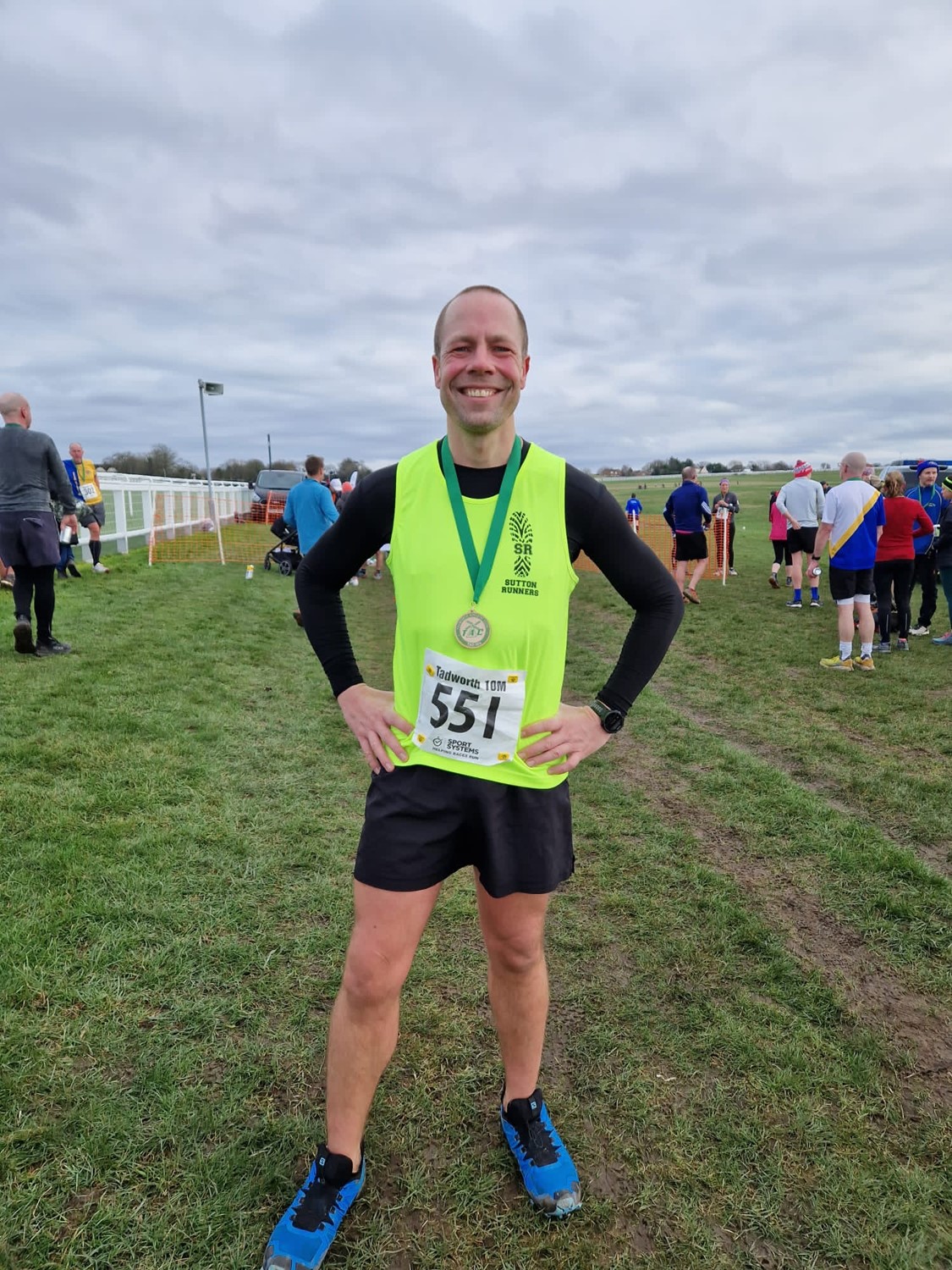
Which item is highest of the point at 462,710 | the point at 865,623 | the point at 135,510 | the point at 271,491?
the point at 271,491

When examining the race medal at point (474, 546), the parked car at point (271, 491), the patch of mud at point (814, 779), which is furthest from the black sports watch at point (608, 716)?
the parked car at point (271, 491)

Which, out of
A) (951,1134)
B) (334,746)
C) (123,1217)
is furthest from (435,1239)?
(334,746)

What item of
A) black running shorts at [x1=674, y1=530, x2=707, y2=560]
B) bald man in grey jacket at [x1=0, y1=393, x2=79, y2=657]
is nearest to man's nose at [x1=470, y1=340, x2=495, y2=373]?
bald man in grey jacket at [x1=0, y1=393, x2=79, y2=657]

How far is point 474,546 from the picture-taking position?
75.1 inches

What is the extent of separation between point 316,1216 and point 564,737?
4.72ft

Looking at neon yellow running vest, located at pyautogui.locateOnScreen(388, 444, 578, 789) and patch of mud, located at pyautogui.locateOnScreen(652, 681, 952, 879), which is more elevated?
neon yellow running vest, located at pyautogui.locateOnScreen(388, 444, 578, 789)

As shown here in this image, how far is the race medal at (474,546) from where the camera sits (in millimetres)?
1870

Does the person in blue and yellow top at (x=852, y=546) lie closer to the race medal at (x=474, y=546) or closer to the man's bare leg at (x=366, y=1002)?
the race medal at (x=474, y=546)

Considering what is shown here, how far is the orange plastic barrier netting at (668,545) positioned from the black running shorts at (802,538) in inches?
79.8

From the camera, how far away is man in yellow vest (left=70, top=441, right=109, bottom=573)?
476 inches

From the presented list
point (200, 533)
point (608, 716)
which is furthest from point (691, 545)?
point (200, 533)

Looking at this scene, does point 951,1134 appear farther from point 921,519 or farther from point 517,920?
point 921,519

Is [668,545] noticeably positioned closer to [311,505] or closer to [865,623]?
[865,623]

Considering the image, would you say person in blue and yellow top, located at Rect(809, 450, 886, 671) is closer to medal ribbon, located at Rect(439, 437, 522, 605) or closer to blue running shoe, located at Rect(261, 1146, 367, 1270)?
medal ribbon, located at Rect(439, 437, 522, 605)
